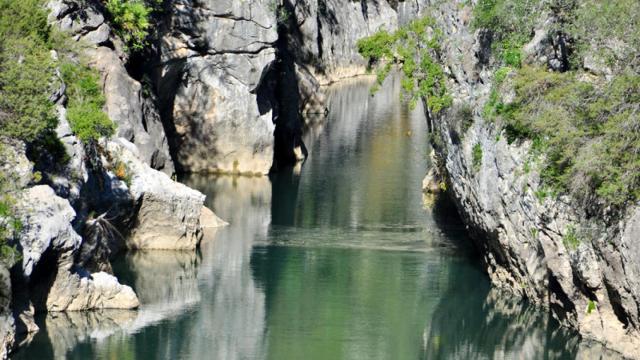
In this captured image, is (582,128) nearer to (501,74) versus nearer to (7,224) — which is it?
(501,74)

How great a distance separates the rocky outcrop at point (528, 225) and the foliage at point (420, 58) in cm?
36

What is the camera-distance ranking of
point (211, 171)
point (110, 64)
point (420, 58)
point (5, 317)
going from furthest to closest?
point (211, 171), point (110, 64), point (420, 58), point (5, 317)

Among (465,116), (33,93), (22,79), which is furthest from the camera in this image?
(465,116)

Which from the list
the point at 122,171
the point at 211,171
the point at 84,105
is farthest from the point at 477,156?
the point at 211,171

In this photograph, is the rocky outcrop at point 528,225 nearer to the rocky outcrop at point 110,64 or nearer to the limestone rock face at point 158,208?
the limestone rock face at point 158,208

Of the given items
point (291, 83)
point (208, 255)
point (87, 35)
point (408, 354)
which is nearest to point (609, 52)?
point (408, 354)

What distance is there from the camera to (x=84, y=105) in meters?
33.3

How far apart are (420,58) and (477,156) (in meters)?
3.85

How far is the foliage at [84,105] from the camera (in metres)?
32.0

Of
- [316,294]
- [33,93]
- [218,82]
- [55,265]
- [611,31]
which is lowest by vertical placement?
[316,294]

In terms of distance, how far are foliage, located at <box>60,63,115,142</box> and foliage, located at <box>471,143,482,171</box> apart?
423 inches

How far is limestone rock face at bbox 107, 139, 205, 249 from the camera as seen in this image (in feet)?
120

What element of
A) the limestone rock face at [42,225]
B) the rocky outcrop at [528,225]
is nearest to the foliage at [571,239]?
the rocky outcrop at [528,225]

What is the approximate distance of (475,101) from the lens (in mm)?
33562
